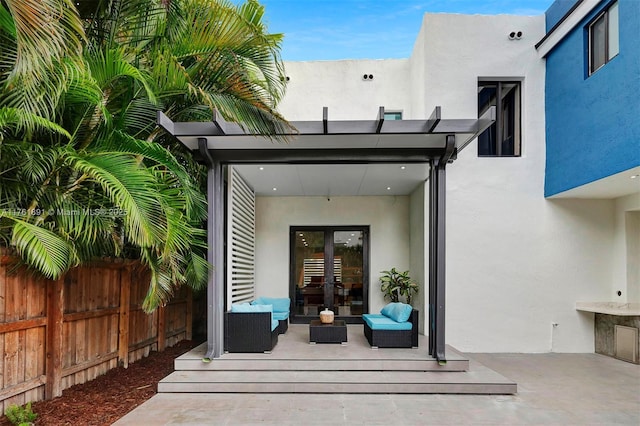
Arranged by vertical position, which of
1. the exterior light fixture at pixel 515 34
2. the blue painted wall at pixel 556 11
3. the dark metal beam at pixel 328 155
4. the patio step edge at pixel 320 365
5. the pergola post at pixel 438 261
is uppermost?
the blue painted wall at pixel 556 11

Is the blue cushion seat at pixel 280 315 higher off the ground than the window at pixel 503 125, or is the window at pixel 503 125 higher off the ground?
the window at pixel 503 125

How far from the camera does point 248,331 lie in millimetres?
5727

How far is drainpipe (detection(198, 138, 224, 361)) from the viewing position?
17.9 feet

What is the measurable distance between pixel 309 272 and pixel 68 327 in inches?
221

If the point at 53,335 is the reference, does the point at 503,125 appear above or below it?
above

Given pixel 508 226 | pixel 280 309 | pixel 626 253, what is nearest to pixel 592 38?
pixel 508 226

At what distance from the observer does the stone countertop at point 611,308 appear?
21.4 feet

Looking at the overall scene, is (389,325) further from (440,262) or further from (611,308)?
(611,308)

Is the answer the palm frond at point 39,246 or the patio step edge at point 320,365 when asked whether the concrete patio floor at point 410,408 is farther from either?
the palm frond at point 39,246

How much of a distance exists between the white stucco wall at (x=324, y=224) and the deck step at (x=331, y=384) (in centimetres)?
428

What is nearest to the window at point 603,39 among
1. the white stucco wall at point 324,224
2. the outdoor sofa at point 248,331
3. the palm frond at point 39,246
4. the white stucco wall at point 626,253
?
the white stucco wall at point 626,253

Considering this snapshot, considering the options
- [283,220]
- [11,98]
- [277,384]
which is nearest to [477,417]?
[277,384]

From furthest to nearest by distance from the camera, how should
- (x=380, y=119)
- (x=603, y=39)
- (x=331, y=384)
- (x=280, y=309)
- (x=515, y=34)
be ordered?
1. (x=280, y=309)
2. (x=515, y=34)
3. (x=603, y=39)
4. (x=331, y=384)
5. (x=380, y=119)

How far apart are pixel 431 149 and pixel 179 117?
12.0 ft
